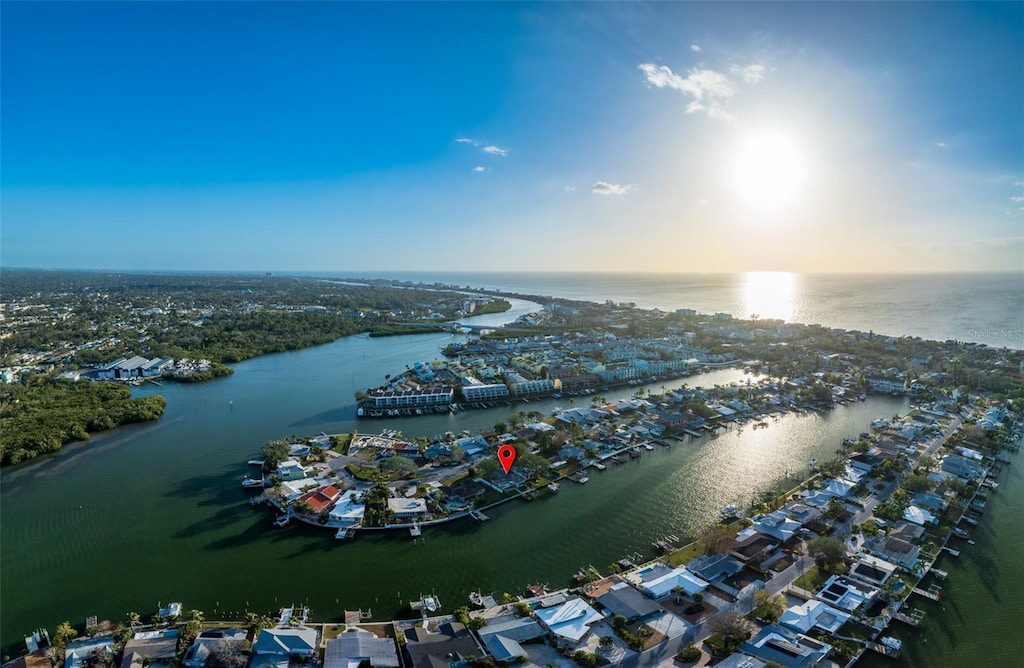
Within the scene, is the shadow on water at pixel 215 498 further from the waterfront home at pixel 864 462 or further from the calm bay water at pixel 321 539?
the waterfront home at pixel 864 462

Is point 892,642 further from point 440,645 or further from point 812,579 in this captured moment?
point 440,645

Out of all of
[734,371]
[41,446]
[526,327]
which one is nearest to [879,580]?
[734,371]

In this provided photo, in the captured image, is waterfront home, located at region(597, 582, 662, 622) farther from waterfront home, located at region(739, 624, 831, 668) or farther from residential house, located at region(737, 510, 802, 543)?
residential house, located at region(737, 510, 802, 543)

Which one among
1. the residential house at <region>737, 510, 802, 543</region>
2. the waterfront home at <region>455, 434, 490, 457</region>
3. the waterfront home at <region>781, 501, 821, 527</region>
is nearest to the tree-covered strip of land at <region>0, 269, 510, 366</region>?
the waterfront home at <region>455, 434, 490, 457</region>

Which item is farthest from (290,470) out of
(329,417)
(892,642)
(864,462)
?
(864,462)

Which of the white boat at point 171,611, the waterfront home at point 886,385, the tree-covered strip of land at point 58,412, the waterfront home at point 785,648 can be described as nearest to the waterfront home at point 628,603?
the waterfront home at point 785,648

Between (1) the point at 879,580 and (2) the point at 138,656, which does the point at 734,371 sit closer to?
(1) the point at 879,580

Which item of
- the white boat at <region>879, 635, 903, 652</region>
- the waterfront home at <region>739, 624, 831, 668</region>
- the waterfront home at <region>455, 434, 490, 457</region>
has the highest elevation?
the waterfront home at <region>455, 434, 490, 457</region>
